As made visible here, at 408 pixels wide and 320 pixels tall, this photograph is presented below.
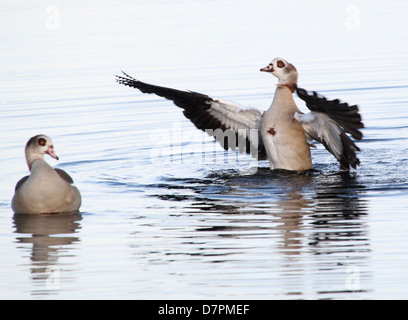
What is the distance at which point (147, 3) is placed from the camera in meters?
32.4

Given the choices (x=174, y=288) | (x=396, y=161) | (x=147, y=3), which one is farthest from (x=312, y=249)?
(x=147, y=3)

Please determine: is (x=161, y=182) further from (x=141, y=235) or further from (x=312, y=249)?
(x=312, y=249)

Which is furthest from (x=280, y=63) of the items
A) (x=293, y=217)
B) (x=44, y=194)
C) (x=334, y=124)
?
(x=44, y=194)

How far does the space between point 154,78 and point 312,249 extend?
11479 millimetres

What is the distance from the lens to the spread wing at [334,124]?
1144 cm

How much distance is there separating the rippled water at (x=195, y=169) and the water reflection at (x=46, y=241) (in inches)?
0.9

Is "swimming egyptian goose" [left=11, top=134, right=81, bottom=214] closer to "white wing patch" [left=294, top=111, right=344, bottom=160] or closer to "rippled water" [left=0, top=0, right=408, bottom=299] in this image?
"rippled water" [left=0, top=0, right=408, bottom=299]

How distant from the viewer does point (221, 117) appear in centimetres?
1412

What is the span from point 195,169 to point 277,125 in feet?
4.82

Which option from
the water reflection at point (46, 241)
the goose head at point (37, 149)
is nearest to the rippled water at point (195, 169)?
the water reflection at point (46, 241)

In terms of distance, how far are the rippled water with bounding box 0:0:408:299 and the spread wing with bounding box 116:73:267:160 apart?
36 centimetres

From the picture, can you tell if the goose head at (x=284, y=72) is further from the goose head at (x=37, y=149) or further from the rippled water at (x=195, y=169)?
the goose head at (x=37, y=149)

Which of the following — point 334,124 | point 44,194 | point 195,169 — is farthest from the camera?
point 195,169

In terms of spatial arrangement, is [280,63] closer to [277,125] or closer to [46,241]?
[277,125]
